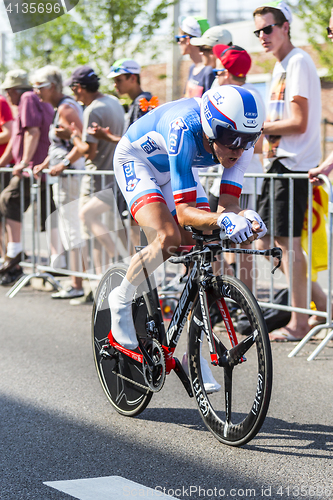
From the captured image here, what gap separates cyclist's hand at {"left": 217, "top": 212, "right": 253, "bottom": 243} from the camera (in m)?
2.96

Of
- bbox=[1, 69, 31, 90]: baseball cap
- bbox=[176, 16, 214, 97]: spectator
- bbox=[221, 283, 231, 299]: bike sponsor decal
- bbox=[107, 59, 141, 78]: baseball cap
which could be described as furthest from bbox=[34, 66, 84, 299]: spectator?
bbox=[221, 283, 231, 299]: bike sponsor decal

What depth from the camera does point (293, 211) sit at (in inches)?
221

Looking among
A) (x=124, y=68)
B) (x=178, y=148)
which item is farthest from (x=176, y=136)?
(x=124, y=68)

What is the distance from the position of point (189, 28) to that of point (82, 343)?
362 centimetres

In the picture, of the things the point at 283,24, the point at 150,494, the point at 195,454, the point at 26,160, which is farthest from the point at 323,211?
the point at 26,160

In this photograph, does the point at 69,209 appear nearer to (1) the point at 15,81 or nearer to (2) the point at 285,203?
(1) the point at 15,81

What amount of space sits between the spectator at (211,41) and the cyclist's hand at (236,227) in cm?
394

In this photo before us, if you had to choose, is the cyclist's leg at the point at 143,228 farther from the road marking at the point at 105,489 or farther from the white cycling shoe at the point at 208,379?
the road marking at the point at 105,489

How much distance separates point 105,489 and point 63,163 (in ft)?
17.0

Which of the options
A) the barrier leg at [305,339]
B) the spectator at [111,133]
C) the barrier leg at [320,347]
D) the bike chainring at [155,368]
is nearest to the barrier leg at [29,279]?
the spectator at [111,133]

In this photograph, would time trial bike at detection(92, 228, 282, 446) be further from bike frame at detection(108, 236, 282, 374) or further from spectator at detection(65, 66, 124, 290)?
spectator at detection(65, 66, 124, 290)

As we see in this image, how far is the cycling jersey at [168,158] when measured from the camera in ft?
10.7

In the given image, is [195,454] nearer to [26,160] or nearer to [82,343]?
[82,343]

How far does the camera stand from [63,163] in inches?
296
